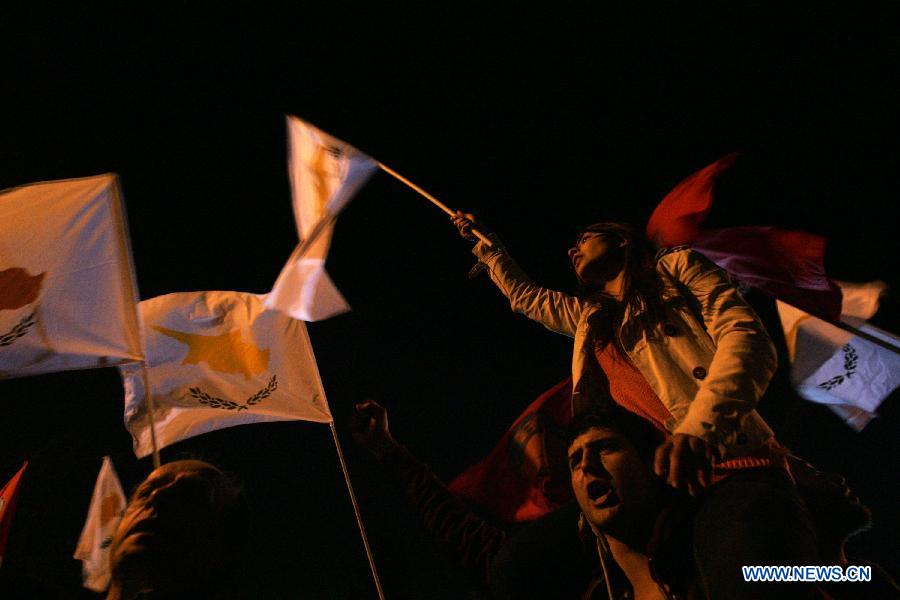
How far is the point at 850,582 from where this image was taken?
246cm

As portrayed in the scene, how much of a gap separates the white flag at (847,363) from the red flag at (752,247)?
3.84ft

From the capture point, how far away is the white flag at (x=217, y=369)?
4.73 meters

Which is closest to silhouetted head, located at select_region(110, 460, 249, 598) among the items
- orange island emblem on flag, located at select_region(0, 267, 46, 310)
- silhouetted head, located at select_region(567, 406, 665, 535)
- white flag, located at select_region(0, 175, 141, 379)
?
silhouetted head, located at select_region(567, 406, 665, 535)

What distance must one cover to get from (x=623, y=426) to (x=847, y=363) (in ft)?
8.05

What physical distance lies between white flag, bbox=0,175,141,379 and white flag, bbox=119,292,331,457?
0.59m

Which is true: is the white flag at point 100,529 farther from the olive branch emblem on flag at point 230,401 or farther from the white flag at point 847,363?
the white flag at point 847,363

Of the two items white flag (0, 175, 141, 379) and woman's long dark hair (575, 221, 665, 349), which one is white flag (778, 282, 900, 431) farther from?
white flag (0, 175, 141, 379)

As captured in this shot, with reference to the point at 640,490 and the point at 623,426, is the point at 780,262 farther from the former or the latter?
the point at 640,490

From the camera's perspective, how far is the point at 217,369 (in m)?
5.01

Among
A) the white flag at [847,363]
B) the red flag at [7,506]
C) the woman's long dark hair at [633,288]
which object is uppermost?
the woman's long dark hair at [633,288]

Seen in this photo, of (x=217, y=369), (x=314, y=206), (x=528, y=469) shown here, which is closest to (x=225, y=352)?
(x=217, y=369)

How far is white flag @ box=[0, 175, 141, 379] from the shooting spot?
395cm

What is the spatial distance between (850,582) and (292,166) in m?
4.01

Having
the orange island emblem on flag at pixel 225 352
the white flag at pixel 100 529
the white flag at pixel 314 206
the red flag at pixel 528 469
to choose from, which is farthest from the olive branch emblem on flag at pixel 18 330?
the red flag at pixel 528 469
